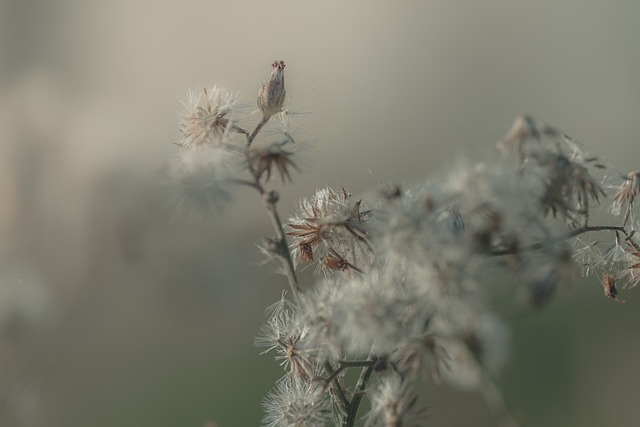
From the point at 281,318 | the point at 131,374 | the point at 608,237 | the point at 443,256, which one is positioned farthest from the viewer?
the point at 131,374

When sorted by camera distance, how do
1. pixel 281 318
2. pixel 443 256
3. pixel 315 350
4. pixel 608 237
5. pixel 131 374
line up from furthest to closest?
pixel 131 374 → pixel 608 237 → pixel 281 318 → pixel 315 350 → pixel 443 256

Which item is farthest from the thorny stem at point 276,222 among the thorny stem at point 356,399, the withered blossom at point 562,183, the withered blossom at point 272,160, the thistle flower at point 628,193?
the thistle flower at point 628,193

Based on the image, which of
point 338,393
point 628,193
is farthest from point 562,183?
point 338,393

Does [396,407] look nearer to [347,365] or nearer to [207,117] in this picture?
[347,365]

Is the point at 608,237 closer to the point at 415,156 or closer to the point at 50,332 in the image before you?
the point at 50,332

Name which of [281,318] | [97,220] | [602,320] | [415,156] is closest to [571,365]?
[602,320]

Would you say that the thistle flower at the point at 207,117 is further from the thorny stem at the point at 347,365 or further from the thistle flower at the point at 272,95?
the thorny stem at the point at 347,365
